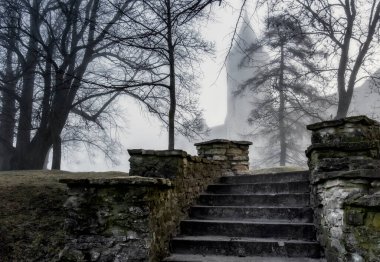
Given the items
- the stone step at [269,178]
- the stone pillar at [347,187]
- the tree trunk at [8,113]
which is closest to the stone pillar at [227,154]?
the stone step at [269,178]

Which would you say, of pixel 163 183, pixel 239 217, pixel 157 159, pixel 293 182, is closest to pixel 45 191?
pixel 157 159

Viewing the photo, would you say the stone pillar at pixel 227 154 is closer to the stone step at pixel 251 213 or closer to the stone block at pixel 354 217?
the stone step at pixel 251 213

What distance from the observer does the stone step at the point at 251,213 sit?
14.6 ft

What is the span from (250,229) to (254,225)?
77 millimetres

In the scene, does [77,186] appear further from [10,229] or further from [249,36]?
[249,36]

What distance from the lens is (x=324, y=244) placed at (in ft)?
11.8

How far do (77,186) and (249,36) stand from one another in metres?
37.3

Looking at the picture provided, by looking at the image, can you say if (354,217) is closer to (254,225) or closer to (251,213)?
(254,225)

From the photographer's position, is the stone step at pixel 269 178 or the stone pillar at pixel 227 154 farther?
the stone pillar at pixel 227 154

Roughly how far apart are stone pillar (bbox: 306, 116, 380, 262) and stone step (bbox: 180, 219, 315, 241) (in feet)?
0.77

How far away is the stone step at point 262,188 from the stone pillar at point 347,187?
0.63 metres

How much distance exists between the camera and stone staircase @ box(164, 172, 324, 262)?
389 cm

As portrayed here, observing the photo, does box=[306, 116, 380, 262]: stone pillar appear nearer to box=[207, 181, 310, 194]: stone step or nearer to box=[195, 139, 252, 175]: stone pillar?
box=[207, 181, 310, 194]: stone step

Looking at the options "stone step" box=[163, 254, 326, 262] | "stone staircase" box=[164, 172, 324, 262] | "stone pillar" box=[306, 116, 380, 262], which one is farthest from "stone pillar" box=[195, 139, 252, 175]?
"stone step" box=[163, 254, 326, 262]
